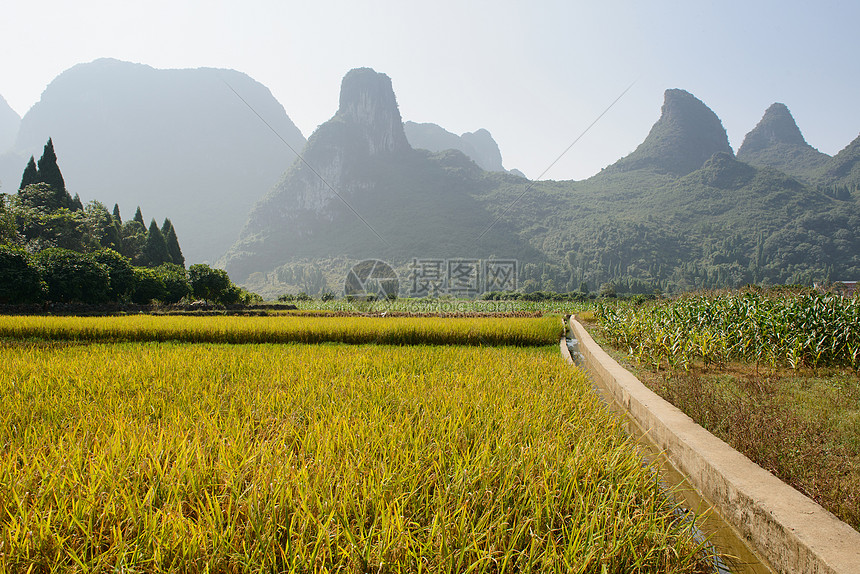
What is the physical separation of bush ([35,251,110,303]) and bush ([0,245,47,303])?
1.93ft

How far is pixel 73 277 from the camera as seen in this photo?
19203 mm

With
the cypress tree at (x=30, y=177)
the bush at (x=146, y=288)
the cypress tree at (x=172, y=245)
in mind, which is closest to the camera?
the bush at (x=146, y=288)

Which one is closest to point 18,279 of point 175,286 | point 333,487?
point 175,286

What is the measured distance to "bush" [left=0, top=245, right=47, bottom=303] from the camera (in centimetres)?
1694

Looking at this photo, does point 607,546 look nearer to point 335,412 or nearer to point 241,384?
point 335,412

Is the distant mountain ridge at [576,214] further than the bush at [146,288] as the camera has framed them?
Yes

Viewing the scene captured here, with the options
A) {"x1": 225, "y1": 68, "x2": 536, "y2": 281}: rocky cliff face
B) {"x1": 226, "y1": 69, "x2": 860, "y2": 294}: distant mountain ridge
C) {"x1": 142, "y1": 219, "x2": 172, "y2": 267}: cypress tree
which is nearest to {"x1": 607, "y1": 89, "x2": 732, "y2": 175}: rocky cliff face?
{"x1": 226, "y1": 69, "x2": 860, "y2": 294}: distant mountain ridge

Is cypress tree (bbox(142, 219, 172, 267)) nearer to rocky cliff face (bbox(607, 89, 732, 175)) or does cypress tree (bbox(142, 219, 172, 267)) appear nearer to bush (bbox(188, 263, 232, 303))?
bush (bbox(188, 263, 232, 303))

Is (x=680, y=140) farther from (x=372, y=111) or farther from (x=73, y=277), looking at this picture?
(x=73, y=277)

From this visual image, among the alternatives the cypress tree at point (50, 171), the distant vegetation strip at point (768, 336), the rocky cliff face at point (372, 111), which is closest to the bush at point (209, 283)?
the cypress tree at point (50, 171)

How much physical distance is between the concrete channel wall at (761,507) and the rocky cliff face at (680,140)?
139 m

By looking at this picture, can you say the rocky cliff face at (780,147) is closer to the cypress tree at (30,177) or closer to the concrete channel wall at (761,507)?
the concrete channel wall at (761,507)

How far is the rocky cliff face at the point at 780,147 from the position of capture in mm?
122969

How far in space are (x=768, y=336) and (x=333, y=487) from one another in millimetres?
8185
